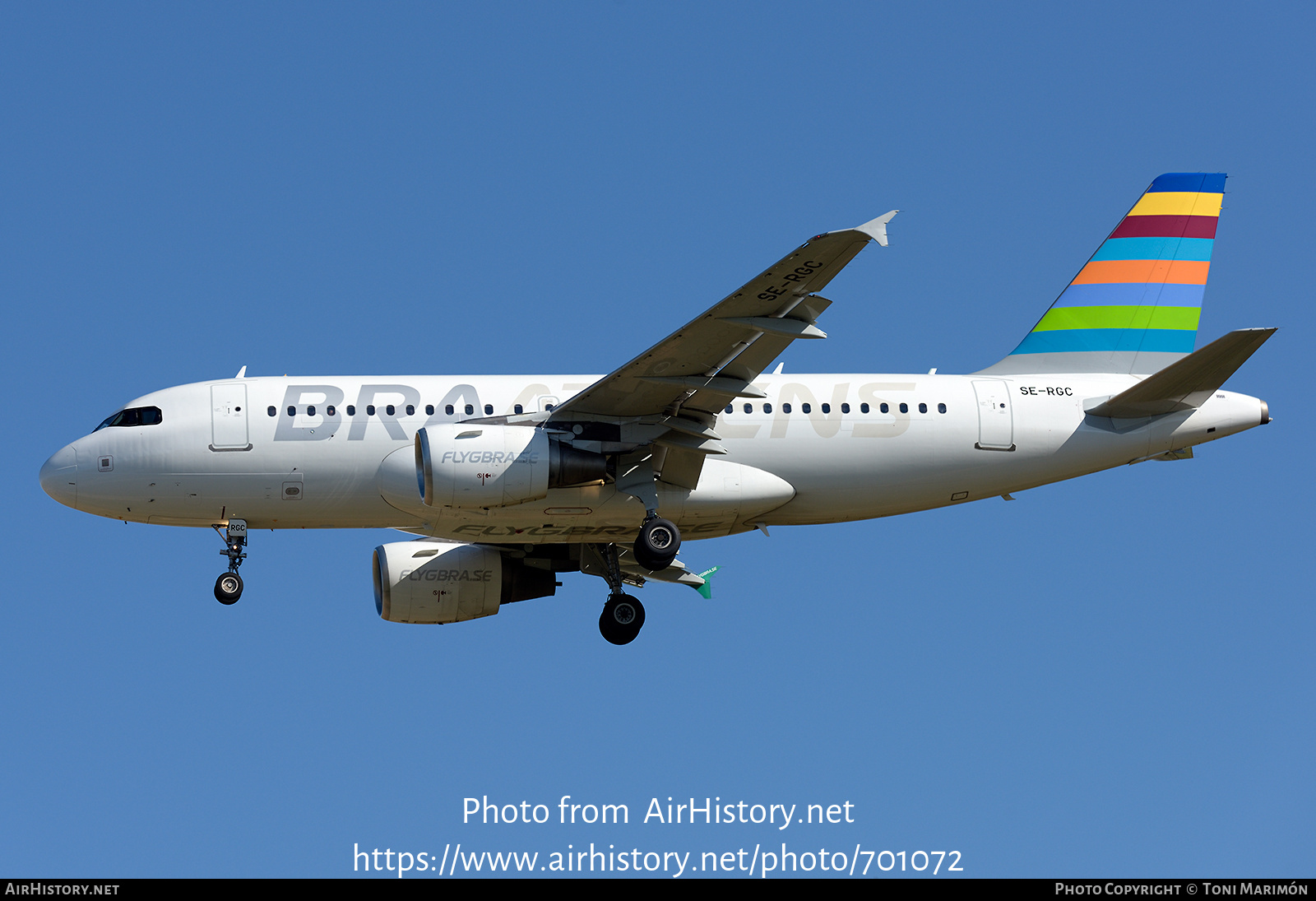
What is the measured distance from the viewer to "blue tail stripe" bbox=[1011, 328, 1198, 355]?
30.5m

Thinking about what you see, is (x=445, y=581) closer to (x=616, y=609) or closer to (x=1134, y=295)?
(x=616, y=609)

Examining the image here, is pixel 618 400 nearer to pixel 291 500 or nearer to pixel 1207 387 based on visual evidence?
pixel 291 500

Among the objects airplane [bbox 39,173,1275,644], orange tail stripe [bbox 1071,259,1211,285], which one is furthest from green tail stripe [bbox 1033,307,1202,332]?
airplane [bbox 39,173,1275,644]

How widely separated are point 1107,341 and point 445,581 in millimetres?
13374

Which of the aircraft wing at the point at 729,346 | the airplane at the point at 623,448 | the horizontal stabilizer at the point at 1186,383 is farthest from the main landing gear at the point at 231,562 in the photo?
the horizontal stabilizer at the point at 1186,383

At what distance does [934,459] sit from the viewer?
92.6ft

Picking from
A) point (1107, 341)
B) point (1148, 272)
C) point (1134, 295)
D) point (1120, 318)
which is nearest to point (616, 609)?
point (1107, 341)

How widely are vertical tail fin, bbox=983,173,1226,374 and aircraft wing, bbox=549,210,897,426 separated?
6887 millimetres

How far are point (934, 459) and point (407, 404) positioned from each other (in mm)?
9184

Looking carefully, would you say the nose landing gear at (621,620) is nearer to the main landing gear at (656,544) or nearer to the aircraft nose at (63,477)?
the main landing gear at (656,544)

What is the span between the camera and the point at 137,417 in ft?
92.2
